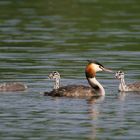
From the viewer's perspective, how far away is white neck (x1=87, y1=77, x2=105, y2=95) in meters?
24.2

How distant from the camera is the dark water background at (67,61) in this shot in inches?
788

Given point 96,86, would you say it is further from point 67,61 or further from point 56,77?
point 67,61

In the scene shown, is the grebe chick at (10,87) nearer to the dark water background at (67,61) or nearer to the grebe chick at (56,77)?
the dark water background at (67,61)

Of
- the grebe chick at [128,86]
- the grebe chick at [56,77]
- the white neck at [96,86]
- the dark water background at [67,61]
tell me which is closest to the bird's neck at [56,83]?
the grebe chick at [56,77]

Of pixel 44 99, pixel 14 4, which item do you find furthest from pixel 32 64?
pixel 14 4

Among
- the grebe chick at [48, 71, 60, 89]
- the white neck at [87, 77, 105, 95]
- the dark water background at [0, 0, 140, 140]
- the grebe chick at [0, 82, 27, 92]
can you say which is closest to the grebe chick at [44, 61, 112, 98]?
the white neck at [87, 77, 105, 95]

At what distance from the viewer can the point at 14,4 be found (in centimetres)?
5197

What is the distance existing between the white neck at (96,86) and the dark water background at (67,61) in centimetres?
24

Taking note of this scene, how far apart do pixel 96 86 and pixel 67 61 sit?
19.5 ft

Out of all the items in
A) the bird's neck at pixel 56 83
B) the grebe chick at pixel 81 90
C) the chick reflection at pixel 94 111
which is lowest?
the chick reflection at pixel 94 111

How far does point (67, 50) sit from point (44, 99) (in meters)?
10.3

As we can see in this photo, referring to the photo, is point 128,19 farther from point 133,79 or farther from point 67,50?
point 133,79

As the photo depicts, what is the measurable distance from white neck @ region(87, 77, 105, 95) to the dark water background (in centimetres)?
24

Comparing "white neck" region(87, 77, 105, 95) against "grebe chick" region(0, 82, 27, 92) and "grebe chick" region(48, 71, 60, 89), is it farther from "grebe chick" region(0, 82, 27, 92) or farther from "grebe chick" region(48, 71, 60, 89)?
"grebe chick" region(0, 82, 27, 92)
